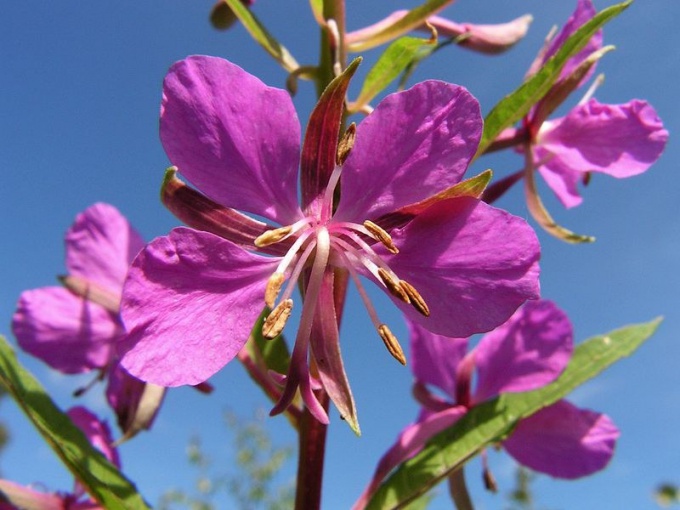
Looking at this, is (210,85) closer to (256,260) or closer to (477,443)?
(256,260)

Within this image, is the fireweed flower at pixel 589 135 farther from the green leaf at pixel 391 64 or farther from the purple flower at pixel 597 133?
the green leaf at pixel 391 64

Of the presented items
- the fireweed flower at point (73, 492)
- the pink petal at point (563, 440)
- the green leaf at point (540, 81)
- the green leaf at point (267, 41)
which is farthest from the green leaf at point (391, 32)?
the fireweed flower at point (73, 492)

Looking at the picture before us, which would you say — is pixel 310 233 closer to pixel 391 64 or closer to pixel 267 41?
pixel 391 64

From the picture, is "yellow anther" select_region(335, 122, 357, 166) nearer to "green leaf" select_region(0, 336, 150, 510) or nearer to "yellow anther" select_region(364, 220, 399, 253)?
"yellow anther" select_region(364, 220, 399, 253)

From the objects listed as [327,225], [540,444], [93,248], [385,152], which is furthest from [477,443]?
[93,248]

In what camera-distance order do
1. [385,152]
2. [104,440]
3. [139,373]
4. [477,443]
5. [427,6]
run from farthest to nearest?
[104,440] → [427,6] → [477,443] → [385,152] → [139,373]

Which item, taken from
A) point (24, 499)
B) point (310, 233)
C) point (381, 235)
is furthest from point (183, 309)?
point (24, 499)

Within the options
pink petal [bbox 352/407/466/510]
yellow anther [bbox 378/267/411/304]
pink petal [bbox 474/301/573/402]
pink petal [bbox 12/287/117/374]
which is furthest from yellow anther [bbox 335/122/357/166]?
pink petal [bbox 12/287/117/374]
